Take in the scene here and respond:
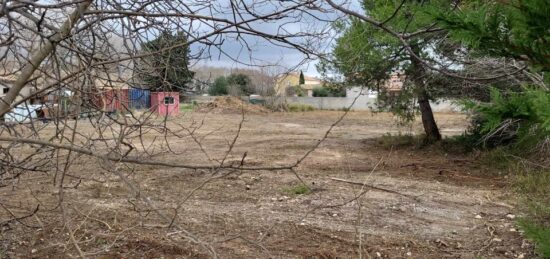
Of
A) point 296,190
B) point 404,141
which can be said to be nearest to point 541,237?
point 296,190

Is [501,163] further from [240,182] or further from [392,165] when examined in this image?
[240,182]

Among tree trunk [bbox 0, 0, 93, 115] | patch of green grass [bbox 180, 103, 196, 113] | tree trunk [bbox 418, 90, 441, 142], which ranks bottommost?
tree trunk [bbox 418, 90, 441, 142]

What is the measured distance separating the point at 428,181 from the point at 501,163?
229cm

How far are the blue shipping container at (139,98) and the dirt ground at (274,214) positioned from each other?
46 cm

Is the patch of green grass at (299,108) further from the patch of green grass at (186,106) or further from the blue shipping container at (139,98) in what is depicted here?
the blue shipping container at (139,98)

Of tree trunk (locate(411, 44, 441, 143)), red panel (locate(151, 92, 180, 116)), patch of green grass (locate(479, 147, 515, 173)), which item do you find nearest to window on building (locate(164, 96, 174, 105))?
red panel (locate(151, 92, 180, 116))

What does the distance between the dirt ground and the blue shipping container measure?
1.50 ft

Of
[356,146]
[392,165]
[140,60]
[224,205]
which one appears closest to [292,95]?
[356,146]

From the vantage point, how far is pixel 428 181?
33.9 ft

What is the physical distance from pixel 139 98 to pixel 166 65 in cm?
82

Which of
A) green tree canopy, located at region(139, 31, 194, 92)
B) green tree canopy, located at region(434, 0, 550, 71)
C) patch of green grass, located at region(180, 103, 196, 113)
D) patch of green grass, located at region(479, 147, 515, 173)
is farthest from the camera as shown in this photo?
patch of green grass, located at region(479, 147, 515, 173)

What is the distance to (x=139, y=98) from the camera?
14.4 feet

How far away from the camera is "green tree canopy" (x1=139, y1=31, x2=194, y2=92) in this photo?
3.74 m

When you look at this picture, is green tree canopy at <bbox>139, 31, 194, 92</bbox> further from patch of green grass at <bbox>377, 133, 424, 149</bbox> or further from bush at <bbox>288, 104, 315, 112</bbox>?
bush at <bbox>288, 104, 315, 112</bbox>
